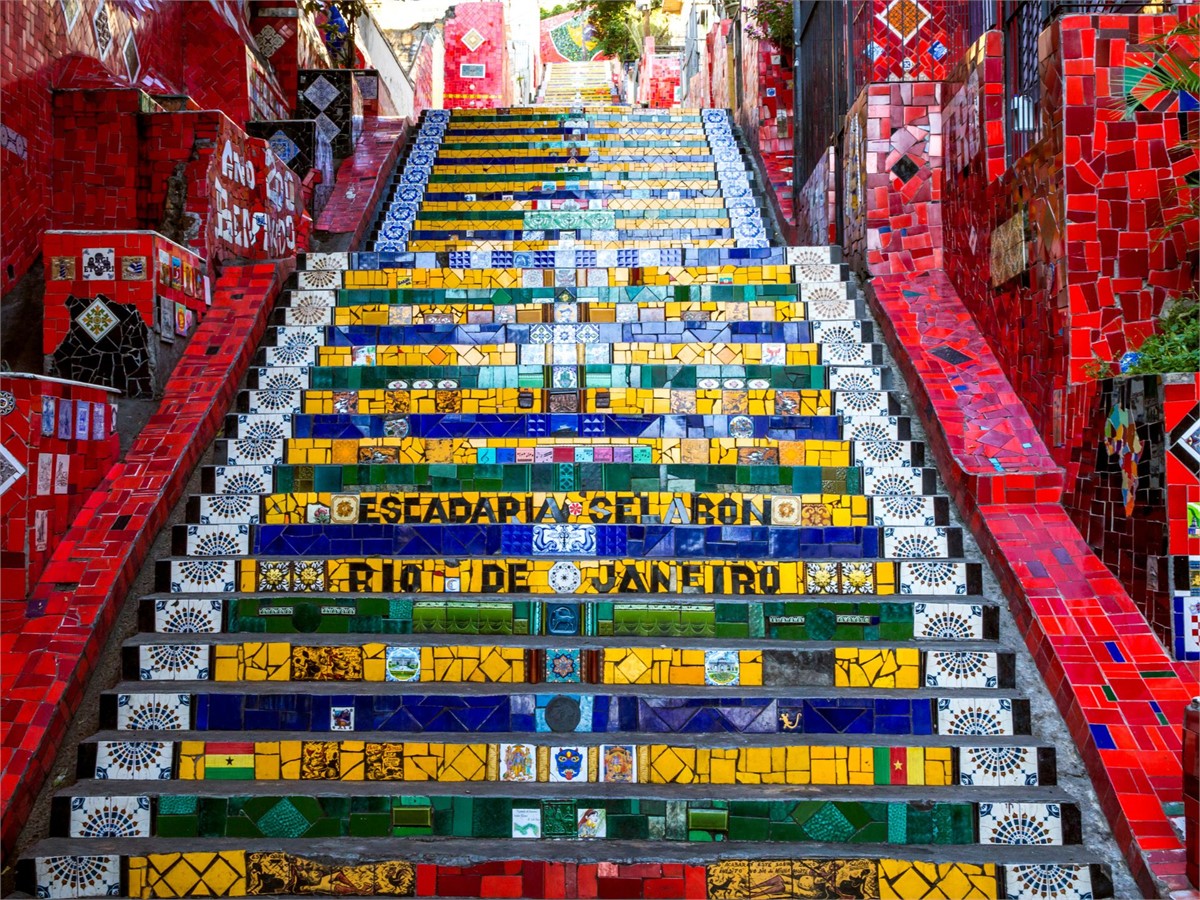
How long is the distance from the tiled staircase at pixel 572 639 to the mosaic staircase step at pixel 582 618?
11 millimetres

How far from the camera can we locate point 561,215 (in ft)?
23.6

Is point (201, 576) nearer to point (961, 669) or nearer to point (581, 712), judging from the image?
point (581, 712)

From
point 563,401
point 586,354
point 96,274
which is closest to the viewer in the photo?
point 96,274

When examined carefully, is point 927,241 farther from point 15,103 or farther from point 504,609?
point 15,103

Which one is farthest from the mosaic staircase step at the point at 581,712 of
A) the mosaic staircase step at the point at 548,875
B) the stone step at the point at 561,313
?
the stone step at the point at 561,313

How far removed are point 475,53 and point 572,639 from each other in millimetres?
17843

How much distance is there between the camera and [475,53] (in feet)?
62.3

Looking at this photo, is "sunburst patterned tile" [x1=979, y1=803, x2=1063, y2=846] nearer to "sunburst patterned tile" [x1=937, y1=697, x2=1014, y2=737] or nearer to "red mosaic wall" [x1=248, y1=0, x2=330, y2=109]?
"sunburst patterned tile" [x1=937, y1=697, x2=1014, y2=737]

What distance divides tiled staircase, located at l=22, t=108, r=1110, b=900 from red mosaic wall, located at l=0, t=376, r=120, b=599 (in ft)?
1.34

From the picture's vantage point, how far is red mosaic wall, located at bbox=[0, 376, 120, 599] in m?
3.32

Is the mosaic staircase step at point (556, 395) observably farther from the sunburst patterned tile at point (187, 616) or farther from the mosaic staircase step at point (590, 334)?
the sunburst patterned tile at point (187, 616)

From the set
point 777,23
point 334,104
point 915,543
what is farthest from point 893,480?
point 334,104

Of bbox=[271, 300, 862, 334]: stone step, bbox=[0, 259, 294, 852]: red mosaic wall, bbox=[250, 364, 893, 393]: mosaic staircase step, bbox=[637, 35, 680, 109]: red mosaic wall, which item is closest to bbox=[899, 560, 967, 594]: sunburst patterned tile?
bbox=[250, 364, 893, 393]: mosaic staircase step

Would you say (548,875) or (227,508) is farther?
(227,508)
